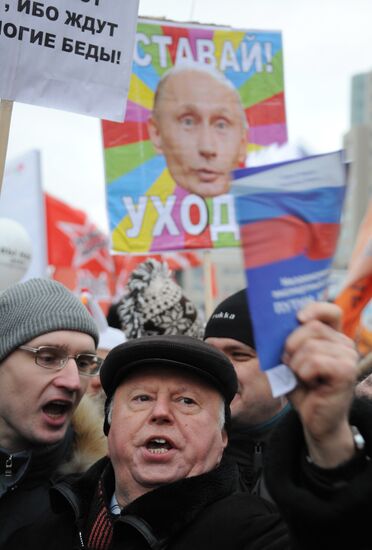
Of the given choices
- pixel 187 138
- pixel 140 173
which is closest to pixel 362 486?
pixel 187 138

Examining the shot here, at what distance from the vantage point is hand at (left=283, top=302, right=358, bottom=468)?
1.31 m

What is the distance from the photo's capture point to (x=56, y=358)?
2623 millimetres

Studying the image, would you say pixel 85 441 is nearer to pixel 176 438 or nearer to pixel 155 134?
pixel 176 438

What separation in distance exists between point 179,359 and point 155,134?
9.32 feet

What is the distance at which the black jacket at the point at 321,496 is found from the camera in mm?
1354

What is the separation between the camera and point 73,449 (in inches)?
108

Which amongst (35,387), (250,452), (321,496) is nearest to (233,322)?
(250,452)

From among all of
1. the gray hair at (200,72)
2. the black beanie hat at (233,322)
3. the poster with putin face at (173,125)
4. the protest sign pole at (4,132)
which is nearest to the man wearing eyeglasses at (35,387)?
the protest sign pole at (4,132)

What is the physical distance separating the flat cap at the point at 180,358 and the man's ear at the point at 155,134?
2.66 metres

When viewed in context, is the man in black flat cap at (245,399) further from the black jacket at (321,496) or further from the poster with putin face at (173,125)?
the poster with putin face at (173,125)

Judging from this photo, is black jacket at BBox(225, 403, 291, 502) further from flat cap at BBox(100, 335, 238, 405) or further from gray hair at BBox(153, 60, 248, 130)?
gray hair at BBox(153, 60, 248, 130)

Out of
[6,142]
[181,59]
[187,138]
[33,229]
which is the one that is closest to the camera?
[6,142]

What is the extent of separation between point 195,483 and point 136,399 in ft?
0.90

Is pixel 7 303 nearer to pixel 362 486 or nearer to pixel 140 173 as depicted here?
pixel 362 486
